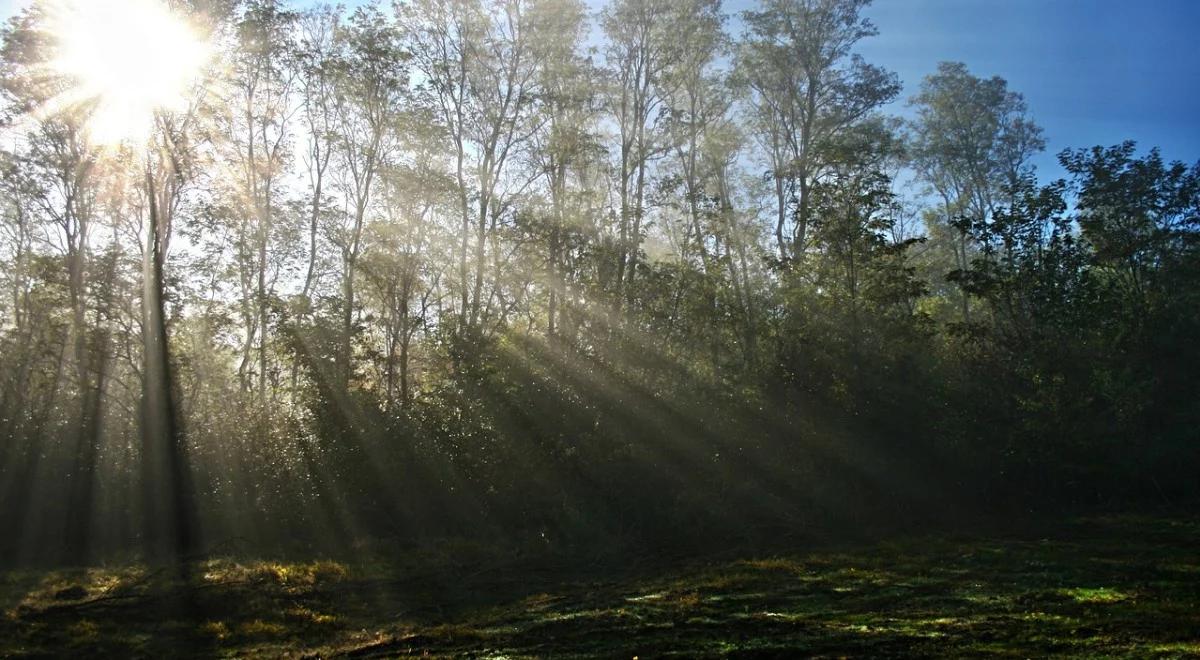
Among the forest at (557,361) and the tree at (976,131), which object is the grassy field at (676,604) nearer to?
the forest at (557,361)

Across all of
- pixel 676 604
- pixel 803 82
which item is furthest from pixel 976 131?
pixel 676 604

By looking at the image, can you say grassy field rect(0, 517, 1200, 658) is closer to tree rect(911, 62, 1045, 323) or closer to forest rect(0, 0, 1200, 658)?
forest rect(0, 0, 1200, 658)

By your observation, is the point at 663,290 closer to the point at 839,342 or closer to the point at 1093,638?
the point at 839,342

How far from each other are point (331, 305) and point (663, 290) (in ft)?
31.2

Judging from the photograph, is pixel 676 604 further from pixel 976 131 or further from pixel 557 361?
pixel 976 131

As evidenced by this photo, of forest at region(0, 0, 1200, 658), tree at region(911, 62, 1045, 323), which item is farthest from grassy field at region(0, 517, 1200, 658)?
tree at region(911, 62, 1045, 323)

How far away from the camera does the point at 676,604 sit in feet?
38.5

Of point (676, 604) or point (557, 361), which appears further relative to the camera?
point (557, 361)

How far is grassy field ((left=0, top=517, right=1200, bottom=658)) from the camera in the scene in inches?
346

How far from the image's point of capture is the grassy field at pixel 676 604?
8.78 meters

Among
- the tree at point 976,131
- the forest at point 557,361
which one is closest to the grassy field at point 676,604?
the forest at point 557,361

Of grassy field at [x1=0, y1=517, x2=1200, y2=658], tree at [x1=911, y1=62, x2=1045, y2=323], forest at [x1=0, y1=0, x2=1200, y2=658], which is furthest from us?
tree at [x1=911, y1=62, x2=1045, y2=323]

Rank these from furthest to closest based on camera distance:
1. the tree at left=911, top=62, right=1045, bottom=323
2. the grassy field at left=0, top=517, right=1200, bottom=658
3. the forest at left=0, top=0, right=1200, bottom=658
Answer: the tree at left=911, top=62, right=1045, bottom=323
the forest at left=0, top=0, right=1200, bottom=658
the grassy field at left=0, top=517, right=1200, bottom=658

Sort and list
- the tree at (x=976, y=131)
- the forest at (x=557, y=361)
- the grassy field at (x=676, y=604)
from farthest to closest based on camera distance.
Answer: the tree at (x=976, y=131) → the forest at (x=557, y=361) → the grassy field at (x=676, y=604)
